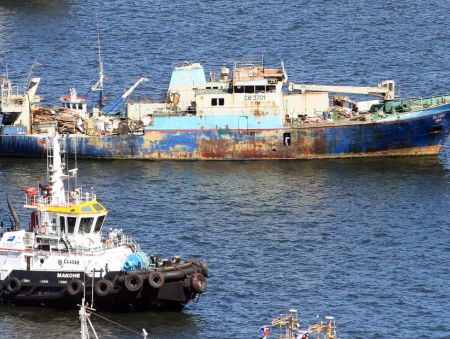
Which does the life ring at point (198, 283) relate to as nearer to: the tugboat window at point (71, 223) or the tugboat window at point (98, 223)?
the tugboat window at point (98, 223)

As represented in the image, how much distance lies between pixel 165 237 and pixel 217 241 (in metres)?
3.41

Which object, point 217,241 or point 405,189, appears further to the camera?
point 405,189

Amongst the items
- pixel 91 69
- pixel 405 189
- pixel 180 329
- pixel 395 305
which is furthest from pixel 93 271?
pixel 91 69

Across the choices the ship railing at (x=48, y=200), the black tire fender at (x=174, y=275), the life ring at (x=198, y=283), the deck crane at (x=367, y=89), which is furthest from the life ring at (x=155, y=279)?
the deck crane at (x=367, y=89)

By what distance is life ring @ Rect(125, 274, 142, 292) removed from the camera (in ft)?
326

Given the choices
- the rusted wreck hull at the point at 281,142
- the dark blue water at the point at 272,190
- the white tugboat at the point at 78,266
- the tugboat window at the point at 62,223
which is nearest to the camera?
the white tugboat at the point at 78,266

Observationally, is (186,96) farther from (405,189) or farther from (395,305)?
(395,305)

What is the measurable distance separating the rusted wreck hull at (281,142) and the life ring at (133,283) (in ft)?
140

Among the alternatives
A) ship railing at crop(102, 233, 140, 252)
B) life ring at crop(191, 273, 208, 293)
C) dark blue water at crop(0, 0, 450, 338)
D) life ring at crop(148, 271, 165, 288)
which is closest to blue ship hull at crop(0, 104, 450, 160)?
dark blue water at crop(0, 0, 450, 338)

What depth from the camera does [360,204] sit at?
129 metres

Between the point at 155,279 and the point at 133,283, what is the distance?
1244 mm

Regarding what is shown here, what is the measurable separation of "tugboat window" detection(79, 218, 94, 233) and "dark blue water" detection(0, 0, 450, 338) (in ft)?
16.1

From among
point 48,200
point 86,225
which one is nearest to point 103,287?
point 86,225

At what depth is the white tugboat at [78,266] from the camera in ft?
328
